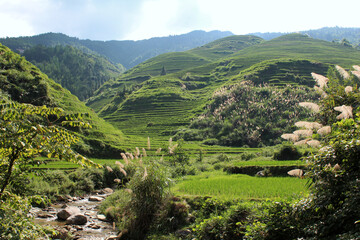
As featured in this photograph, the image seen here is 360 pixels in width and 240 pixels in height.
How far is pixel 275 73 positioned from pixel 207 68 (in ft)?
212

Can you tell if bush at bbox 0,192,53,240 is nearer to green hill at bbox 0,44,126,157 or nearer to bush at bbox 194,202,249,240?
bush at bbox 194,202,249,240

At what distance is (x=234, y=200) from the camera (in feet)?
38.5

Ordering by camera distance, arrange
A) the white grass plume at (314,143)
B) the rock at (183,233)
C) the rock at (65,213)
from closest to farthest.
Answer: the white grass plume at (314,143)
the rock at (183,233)
the rock at (65,213)

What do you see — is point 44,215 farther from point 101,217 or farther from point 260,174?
point 260,174

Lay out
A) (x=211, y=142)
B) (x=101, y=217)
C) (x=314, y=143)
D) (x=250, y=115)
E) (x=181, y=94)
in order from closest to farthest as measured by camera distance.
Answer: (x=314, y=143) < (x=101, y=217) < (x=211, y=142) < (x=250, y=115) < (x=181, y=94)

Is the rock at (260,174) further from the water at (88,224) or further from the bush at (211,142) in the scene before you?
the bush at (211,142)

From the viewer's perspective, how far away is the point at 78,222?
16391mm

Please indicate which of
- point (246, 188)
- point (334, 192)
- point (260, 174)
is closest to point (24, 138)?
point (334, 192)

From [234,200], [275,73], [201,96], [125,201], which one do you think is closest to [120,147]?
[125,201]

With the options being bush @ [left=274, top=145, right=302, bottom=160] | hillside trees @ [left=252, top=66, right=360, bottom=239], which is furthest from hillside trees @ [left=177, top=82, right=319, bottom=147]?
hillside trees @ [left=252, top=66, right=360, bottom=239]

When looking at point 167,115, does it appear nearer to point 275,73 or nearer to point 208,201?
point 275,73

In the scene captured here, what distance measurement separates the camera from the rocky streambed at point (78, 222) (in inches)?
568

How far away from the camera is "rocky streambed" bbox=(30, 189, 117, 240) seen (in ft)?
47.3

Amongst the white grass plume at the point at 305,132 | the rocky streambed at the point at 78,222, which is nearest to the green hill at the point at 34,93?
the rocky streambed at the point at 78,222
